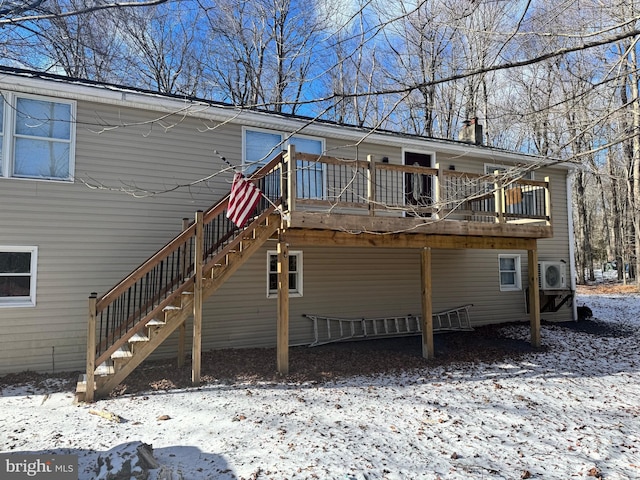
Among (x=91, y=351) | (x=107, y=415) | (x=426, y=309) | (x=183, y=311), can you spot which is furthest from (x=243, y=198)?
(x=426, y=309)

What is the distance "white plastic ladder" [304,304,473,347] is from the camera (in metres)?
8.99

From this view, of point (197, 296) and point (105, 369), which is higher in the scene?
point (197, 296)

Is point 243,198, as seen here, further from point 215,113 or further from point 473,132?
point 473,132

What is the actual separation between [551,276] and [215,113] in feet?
34.3

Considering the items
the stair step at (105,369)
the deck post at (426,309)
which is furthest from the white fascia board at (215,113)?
the stair step at (105,369)

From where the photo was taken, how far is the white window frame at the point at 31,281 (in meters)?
6.54

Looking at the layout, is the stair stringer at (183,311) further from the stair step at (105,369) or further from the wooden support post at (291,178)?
the wooden support post at (291,178)

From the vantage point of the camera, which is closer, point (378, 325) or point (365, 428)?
point (365, 428)

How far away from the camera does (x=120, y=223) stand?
289 inches

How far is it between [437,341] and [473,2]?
709 cm

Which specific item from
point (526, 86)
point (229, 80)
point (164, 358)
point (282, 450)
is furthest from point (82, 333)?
point (229, 80)

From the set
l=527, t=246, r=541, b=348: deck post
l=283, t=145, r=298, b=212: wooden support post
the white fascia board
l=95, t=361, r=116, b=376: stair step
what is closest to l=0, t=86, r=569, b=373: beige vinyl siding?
the white fascia board

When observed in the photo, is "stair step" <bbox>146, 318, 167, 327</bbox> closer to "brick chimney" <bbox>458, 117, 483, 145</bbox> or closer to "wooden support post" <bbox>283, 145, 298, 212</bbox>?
"wooden support post" <bbox>283, 145, 298, 212</bbox>

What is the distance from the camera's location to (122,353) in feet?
18.4
